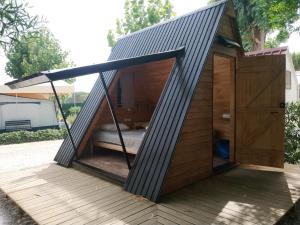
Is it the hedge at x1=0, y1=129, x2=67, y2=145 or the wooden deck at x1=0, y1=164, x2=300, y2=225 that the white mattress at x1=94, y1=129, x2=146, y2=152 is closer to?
the wooden deck at x1=0, y1=164, x2=300, y2=225

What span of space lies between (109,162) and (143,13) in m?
15.5

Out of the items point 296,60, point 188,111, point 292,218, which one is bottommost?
point 292,218

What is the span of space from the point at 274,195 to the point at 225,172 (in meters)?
1.26

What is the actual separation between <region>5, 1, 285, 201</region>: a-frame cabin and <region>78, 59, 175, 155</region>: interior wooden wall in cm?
3

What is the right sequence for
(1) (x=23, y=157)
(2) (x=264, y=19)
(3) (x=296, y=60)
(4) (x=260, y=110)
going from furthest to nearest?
(3) (x=296, y=60) → (2) (x=264, y=19) → (1) (x=23, y=157) → (4) (x=260, y=110)

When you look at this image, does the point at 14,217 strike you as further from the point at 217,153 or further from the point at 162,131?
the point at 217,153

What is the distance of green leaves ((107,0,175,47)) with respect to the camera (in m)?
18.2

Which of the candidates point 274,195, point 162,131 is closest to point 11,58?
point 162,131

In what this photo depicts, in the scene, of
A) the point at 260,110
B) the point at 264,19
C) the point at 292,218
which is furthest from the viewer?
the point at 264,19

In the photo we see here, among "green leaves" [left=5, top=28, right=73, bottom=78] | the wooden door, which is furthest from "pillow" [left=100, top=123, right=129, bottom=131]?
"green leaves" [left=5, top=28, right=73, bottom=78]

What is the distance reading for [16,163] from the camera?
21.8 ft

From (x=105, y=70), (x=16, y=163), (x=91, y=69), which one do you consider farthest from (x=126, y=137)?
(x=16, y=163)

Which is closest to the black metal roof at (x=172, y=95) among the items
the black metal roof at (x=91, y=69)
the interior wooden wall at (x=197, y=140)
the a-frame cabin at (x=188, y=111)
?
the a-frame cabin at (x=188, y=111)

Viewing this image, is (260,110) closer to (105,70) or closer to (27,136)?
(105,70)
